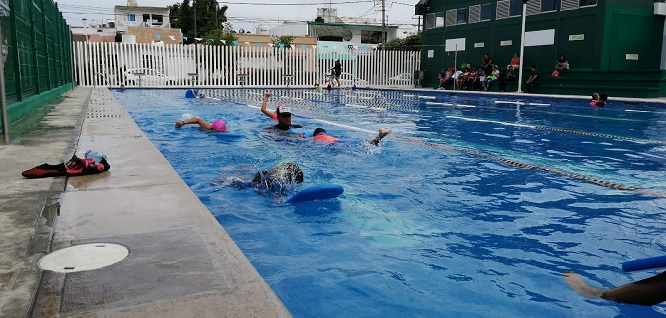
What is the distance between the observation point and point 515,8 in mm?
24312

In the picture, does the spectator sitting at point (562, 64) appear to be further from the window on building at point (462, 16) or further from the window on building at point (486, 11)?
the window on building at point (462, 16)

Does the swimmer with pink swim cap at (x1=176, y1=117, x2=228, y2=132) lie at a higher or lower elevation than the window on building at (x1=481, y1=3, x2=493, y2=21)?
lower

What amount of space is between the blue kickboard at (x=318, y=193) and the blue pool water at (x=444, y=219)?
9 centimetres

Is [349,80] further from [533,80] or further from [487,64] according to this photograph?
[533,80]

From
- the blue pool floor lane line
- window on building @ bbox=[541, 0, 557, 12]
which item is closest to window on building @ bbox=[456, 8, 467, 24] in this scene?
window on building @ bbox=[541, 0, 557, 12]

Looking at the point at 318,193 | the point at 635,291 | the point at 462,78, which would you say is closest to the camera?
the point at 635,291

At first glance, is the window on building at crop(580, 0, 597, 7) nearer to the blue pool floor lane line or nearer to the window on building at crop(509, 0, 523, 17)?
the window on building at crop(509, 0, 523, 17)

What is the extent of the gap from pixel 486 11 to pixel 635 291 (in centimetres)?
2566

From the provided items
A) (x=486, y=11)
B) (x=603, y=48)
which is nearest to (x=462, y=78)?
(x=486, y=11)

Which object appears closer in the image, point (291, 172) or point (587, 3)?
point (291, 172)

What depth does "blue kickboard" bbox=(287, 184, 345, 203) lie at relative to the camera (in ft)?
14.9

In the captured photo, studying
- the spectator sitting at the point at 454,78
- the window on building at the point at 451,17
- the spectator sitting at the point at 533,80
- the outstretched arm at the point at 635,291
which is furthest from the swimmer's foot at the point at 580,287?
the window on building at the point at 451,17

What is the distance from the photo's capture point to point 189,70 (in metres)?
27.6

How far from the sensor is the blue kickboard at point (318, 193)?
454 centimetres
